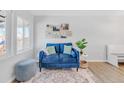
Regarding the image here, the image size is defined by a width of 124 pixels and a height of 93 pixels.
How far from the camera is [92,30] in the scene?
612 centimetres

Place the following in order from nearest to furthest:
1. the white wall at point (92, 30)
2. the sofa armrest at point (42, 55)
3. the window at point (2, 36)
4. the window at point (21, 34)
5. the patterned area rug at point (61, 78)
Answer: the window at point (2, 36) → the patterned area rug at point (61, 78) → the window at point (21, 34) → the sofa armrest at point (42, 55) → the white wall at point (92, 30)

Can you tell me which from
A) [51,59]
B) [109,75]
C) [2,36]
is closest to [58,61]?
[51,59]

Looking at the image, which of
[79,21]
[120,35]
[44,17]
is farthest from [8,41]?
[120,35]

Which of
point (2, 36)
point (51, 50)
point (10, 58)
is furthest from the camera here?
point (51, 50)

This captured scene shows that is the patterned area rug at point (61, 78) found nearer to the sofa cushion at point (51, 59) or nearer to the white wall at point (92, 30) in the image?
the sofa cushion at point (51, 59)

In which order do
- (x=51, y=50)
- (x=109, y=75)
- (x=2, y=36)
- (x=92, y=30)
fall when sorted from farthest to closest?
(x=92, y=30), (x=51, y=50), (x=109, y=75), (x=2, y=36)

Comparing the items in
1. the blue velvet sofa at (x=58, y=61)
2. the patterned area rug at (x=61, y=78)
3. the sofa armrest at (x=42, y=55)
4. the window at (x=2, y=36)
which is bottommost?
the patterned area rug at (x=61, y=78)

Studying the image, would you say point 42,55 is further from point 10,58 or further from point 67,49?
point 10,58

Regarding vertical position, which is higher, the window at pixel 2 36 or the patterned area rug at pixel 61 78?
the window at pixel 2 36

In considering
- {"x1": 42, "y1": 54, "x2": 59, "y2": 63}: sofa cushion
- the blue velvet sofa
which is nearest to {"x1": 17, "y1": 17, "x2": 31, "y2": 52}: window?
the blue velvet sofa

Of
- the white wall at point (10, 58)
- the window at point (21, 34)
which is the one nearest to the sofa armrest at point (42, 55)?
the window at point (21, 34)

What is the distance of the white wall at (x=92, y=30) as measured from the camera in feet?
19.9

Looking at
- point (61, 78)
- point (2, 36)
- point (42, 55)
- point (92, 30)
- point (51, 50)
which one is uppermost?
point (92, 30)
